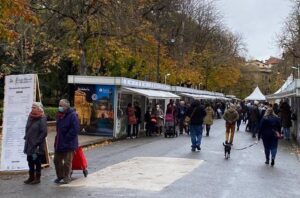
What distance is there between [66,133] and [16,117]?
2.41m

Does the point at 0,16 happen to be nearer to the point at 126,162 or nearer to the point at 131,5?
the point at 126,162

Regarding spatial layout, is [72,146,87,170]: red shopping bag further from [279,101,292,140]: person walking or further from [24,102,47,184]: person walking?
[279,101,292,140]: person walking

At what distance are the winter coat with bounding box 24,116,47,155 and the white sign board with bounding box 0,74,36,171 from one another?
63.9 inches

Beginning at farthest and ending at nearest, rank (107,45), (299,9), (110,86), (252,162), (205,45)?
(205,45) < (299,9) < (107,45) < (110,86) < (252,162)

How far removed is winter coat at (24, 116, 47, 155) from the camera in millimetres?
11367

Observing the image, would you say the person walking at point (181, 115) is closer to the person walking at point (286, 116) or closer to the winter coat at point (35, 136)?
the person walking at point (286, 116)

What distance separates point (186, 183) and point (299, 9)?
38763 millimetres

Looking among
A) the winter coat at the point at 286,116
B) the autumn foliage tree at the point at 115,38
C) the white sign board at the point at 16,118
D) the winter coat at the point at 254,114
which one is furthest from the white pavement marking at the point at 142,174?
the winter coat at the point at 254,114

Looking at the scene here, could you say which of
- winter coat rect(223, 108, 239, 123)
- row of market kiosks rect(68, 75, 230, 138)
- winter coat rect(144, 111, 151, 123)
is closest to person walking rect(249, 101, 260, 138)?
winter coat rect(144, 111, 151, 123)

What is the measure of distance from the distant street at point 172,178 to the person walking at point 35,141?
0.32m

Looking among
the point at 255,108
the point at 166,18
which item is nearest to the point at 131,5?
the point at 255,108

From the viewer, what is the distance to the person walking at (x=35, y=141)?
11.4m

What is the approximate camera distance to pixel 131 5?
1231 inches

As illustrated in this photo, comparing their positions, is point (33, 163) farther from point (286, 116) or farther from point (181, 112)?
point (181, 112)
